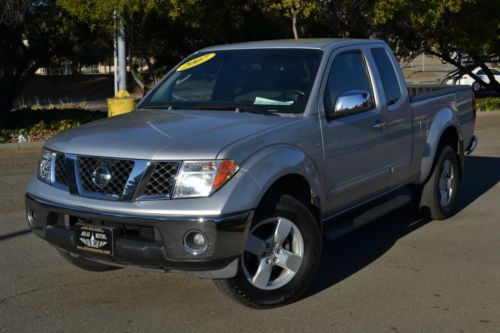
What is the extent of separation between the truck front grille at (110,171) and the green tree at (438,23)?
425 inches

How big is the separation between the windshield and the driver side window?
20 centimetres

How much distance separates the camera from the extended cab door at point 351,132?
5262 millimetres

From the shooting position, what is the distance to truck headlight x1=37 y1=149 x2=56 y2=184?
192 inches

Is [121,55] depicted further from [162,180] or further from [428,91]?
[162,180]

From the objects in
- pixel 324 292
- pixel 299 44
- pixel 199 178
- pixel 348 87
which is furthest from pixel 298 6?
pixel 199 178

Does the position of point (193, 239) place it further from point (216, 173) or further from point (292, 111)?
point (292, 111)

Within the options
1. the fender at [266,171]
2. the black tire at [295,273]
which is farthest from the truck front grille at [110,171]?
the black tire at [295,273]

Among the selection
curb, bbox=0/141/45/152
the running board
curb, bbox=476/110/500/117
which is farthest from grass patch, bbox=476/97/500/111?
the running board

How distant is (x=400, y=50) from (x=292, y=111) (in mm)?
16622

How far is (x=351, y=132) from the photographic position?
5.48 metres

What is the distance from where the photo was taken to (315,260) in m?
4.96

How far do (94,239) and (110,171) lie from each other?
443mm

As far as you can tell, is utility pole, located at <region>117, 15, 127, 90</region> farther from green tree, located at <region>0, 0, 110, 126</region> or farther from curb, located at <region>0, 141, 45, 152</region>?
curb, located at <region>0, 141, 45, 152</region>

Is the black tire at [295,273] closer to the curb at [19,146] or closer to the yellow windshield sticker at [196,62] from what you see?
the yellow windshield sticker at [196,62]
